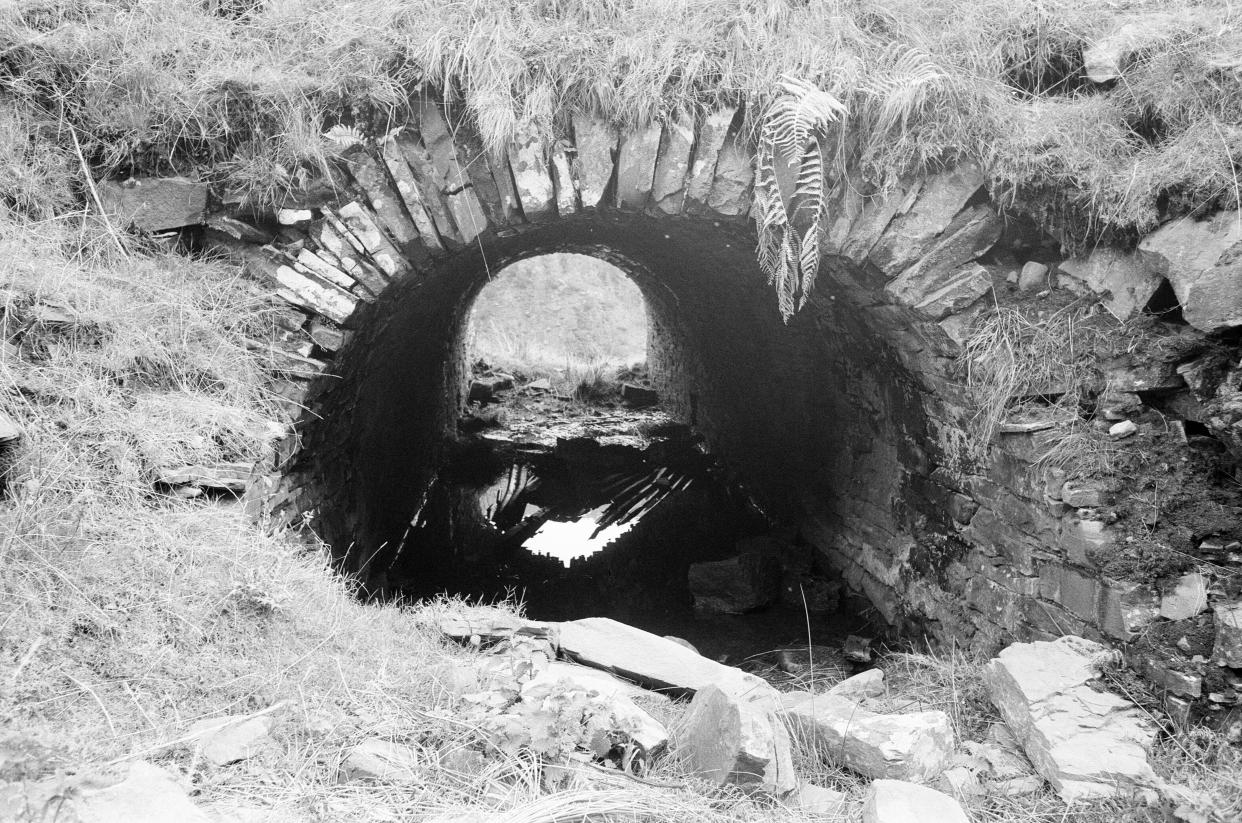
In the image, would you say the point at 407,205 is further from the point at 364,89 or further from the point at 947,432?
the point at 947,432

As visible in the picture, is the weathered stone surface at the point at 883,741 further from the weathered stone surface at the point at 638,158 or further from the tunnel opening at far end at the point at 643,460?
the weathered stone surface at the point at 638,158

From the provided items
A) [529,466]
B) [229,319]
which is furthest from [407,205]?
[529,466]

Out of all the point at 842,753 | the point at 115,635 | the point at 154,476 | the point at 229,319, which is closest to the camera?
the point at 115,635

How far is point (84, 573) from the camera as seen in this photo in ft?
8.23

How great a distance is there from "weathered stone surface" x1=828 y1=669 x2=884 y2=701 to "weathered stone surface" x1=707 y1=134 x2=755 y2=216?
209 cm

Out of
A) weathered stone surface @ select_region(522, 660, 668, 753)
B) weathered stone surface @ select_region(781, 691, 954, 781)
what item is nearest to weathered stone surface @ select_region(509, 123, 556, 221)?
weathered stone surface @ select_region(522, 660, 668, 753)

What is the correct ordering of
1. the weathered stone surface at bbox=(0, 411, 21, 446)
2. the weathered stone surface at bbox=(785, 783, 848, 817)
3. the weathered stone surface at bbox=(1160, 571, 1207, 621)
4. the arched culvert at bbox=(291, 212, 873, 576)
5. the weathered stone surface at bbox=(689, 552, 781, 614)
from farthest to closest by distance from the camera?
the weathered stone surface at bbox=(689, 552, 781, 614)
the arched culvert at bbox=(291, 212, 873, 576)
the weathered stone surface at bbox=(1160, 571, 1207, 621)
the weathered stone surface at bbox=(0, 411, 21, 446)
the weathered stone surface at bbox=(785, 783, 848, 817)

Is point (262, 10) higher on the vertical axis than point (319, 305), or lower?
higher

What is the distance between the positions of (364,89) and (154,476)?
177 cm

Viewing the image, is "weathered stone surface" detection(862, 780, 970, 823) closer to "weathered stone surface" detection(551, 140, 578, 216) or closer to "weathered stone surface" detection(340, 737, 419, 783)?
"weathered stone surface" detection(340, 737, 419, 783)

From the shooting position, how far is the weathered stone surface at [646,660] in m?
3.06

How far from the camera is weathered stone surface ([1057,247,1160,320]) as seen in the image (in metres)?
3.16

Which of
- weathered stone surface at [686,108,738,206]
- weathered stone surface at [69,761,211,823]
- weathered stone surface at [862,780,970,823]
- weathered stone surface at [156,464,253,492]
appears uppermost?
weathered stone surface at [686,108,738,206]

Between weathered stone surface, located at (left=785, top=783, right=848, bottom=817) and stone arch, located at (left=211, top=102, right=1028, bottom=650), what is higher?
stone arch, located at (left=211, top=102, right=1028, bottom=650)
